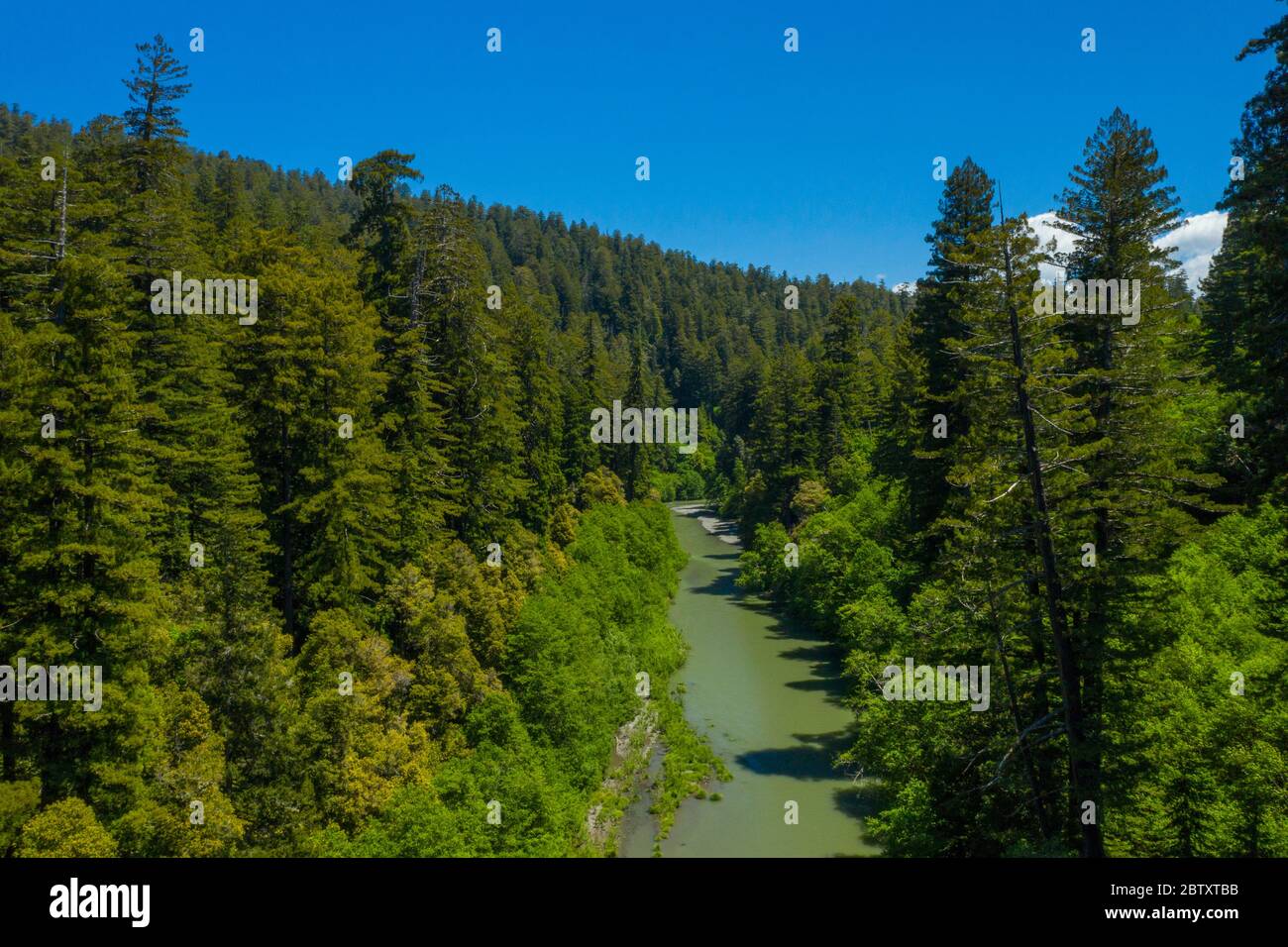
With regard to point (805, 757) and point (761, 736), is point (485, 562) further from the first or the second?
point (805, 757)

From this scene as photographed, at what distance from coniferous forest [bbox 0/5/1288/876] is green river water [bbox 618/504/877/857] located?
32.1 inches

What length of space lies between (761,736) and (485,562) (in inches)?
556

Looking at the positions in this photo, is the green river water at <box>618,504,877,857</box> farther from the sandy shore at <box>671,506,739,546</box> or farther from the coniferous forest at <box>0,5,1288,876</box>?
the sandy shore at <box>671,506,739,546</box>

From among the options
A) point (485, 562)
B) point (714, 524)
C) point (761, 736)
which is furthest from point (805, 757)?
point (714, 524)

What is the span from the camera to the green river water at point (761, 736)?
80.7 feet

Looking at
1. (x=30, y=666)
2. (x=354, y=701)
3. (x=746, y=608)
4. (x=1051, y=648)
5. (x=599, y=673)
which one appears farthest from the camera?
(x=746, y=608)

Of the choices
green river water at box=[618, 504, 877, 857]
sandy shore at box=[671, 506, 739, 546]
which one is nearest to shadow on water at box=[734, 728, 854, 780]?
green river water at box=[618, 504, 877, 857]

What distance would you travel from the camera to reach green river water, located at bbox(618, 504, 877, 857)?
969 inches

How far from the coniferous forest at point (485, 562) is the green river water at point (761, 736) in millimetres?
815

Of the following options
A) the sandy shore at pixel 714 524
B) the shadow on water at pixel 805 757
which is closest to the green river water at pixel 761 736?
the shadow on water at pixel 805 757

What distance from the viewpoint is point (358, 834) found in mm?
17406
